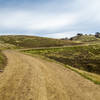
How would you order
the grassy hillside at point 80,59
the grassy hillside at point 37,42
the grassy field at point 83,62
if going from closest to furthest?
the grassy field at point 83,62, the grassy hillside at point 80,59, the grassy hillside at point 37,42

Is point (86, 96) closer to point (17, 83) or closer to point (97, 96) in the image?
point (97, 96)

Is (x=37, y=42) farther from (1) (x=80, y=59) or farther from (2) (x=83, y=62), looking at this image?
(2) (x=83, y=62)

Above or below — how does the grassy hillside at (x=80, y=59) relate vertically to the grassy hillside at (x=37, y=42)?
below

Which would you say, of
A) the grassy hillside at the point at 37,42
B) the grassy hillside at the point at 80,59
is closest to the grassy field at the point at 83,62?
the grassy hillside at the point at 80,59

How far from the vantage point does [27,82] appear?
11.1m

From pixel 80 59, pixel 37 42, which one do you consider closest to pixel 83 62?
pixel 80 59

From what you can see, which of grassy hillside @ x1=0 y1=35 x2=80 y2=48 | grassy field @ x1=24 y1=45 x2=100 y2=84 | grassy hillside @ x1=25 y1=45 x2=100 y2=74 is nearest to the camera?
grassy field @ x1=24 y1=45 x2=100 y2=84

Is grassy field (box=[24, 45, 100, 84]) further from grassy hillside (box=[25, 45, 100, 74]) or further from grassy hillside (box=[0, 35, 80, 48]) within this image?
grassy hillside (box=[0, 35, 80, 48])

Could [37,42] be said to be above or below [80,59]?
above

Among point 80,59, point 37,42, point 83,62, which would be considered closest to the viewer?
point 83,62

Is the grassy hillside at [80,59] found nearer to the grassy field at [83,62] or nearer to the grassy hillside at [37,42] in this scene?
the grassy field at [83,62]

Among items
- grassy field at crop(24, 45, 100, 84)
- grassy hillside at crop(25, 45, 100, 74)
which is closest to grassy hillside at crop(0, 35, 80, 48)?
grassy hillside at crop(25, 45, 100, 74)

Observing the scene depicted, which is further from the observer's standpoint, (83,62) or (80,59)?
(80,59)

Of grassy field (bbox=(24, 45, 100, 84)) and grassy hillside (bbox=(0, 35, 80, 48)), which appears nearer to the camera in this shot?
grassy field (bbox=(24, 45, 100, 84))
